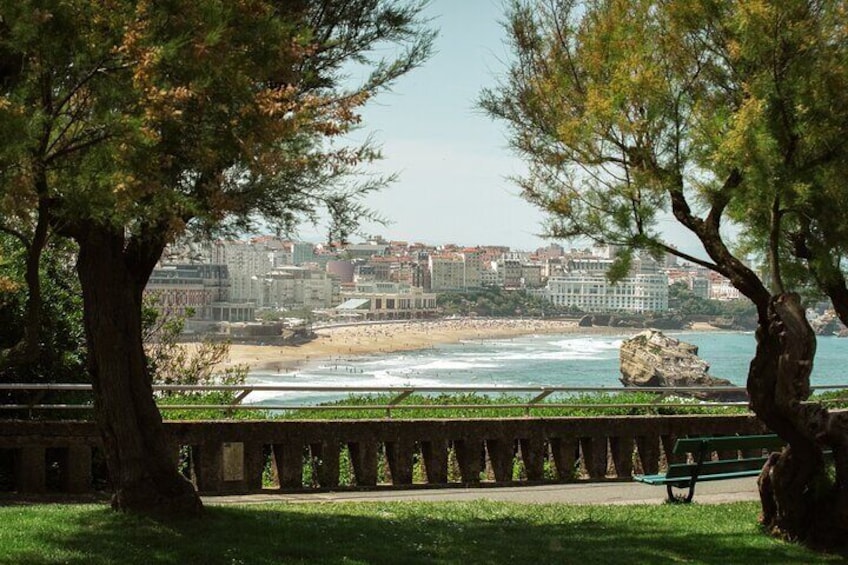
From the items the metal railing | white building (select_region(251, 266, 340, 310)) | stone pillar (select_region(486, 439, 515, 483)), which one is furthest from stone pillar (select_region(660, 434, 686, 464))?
white building (select_region(251, 266, 340, 310))

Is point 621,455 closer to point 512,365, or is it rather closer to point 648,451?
point 648,451

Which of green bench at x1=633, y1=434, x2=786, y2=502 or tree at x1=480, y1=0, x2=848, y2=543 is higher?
tree at x1=480, y1=0, x2=848, y2=543

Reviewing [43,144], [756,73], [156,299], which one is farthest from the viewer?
[156,299]

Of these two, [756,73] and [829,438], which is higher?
[756,73]

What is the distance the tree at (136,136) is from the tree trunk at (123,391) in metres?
0.01

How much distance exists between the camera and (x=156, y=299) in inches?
859

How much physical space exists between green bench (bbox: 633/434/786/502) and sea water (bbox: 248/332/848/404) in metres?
43.4

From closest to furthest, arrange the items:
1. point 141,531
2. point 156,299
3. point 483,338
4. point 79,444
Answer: point 141,531, point 79,444, point 156,299, point 483,338

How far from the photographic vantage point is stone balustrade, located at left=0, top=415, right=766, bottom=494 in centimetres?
1273

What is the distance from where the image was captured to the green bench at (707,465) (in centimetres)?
1212

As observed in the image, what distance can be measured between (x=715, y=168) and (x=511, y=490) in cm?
493

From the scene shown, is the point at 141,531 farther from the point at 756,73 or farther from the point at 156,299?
the point at 156,299

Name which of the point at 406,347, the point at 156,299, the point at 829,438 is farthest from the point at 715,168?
Result: the point at 406,347

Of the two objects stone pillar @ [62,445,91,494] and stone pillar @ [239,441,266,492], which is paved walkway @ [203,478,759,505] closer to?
stone pillar @ [239,441,266,492]
